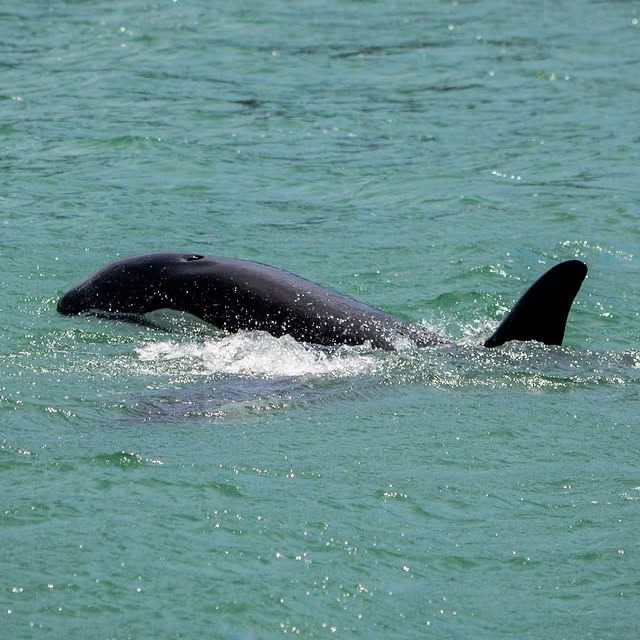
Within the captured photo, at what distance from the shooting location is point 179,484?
7348mm

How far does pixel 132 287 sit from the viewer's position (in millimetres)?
10711

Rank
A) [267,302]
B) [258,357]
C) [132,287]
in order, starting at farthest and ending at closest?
[132,287]
[267,302]
[258,357]

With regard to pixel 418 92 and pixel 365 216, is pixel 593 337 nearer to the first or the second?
pixel 365 216

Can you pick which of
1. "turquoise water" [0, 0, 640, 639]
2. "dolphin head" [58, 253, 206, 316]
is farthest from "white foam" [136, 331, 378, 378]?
"dolphin head" [58, 253, 206, 316]

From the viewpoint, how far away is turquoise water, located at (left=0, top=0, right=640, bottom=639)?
21.0 feet

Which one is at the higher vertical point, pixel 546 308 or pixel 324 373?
pixel 546 308

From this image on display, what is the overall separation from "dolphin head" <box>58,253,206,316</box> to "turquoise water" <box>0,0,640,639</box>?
0.19m

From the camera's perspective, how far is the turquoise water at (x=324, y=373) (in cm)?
640

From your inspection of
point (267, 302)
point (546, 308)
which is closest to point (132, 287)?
point (267, 302)

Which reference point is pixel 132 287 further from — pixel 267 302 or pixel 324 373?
pixel 324 373

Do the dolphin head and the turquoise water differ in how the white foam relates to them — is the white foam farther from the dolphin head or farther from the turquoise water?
the dolphin head

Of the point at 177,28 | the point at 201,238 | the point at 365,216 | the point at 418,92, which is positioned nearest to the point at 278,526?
the point at 201,238

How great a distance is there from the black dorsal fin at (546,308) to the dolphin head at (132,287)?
2.44 metres

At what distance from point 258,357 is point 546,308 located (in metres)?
1.90
